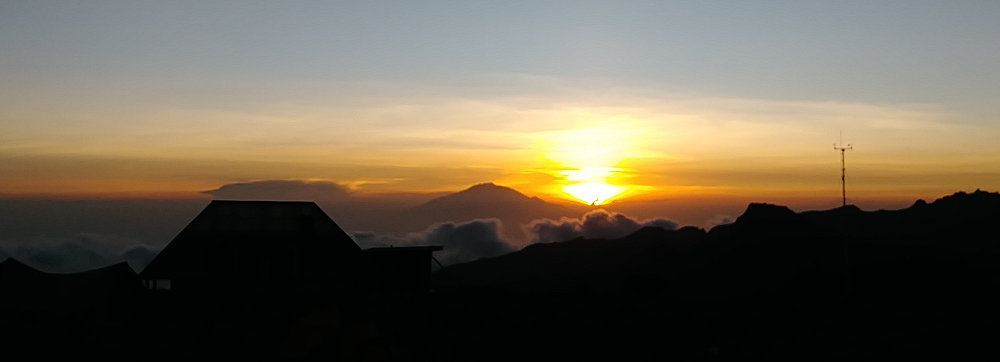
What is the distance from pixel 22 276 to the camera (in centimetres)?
5241

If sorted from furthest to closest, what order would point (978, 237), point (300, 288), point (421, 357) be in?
point (978, 237), point (300, 288), point (421, 357)

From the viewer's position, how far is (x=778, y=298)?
6962cm

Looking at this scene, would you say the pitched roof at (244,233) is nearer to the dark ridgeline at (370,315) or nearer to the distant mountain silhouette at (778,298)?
the dark ridgeline at (370,315)

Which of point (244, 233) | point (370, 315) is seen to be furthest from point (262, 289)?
point (370, 315)

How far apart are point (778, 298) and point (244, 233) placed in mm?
42698

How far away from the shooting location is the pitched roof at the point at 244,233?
4319cm

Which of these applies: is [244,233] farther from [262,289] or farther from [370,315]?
[370,315]

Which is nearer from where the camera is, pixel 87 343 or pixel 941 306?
pixel 87 343

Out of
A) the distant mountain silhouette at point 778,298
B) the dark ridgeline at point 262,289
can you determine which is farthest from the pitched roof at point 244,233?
the distant mountain silhouette at point 778,298

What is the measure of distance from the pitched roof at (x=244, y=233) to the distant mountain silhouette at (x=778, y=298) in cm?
699

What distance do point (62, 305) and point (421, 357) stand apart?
80.0 ft

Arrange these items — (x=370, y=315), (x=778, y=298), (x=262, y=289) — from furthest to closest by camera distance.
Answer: (x=778, y=298) → (x=262, y=289) → (x=370, y=315)

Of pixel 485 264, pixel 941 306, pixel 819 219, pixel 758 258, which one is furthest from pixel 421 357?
pixel 485 264

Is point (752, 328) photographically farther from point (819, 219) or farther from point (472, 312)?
point (819, 219)
